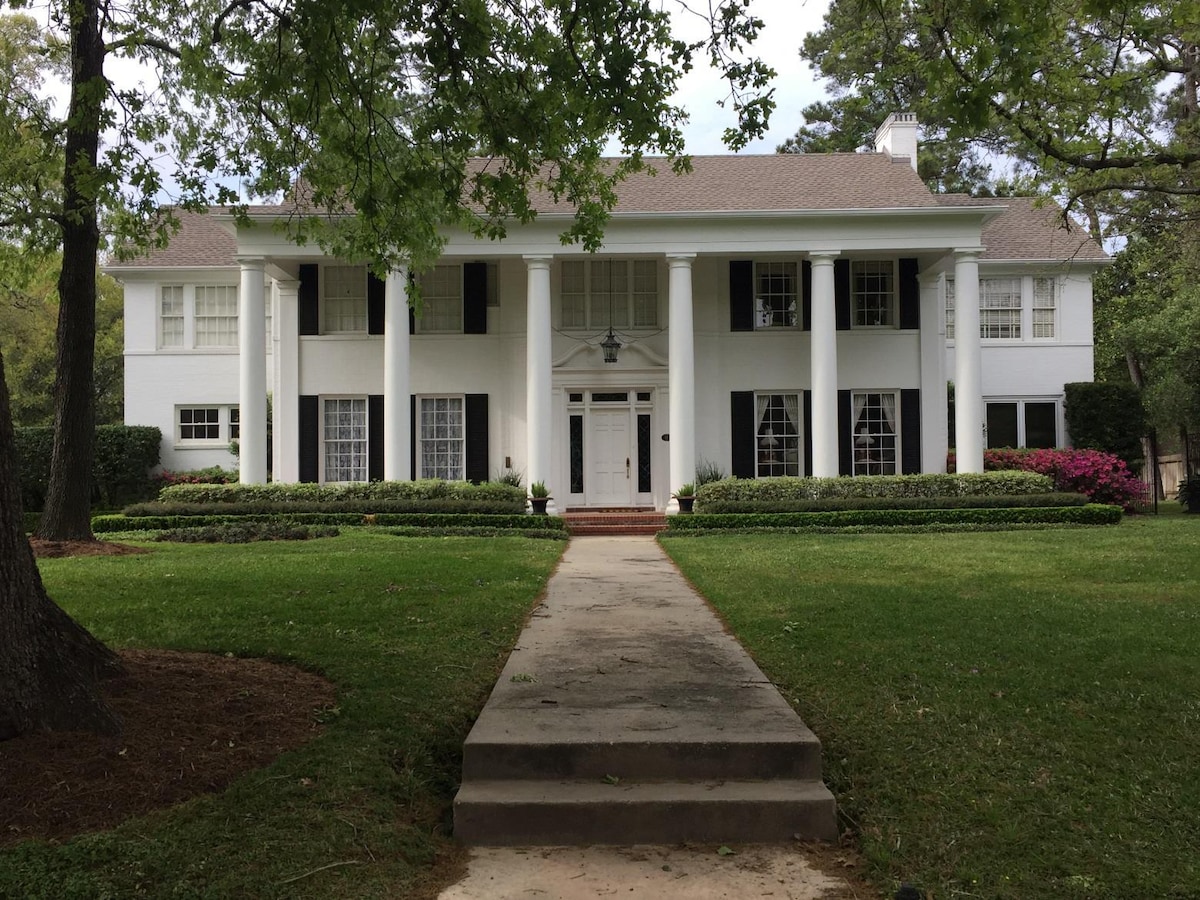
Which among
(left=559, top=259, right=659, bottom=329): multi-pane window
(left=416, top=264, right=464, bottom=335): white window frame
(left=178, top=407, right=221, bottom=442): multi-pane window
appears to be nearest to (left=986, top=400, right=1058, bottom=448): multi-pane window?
(left=559, top=259, right=659, bottom=329): multi-pane window

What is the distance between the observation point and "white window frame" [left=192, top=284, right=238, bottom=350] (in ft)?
85.8

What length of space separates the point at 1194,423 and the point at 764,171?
478 inches

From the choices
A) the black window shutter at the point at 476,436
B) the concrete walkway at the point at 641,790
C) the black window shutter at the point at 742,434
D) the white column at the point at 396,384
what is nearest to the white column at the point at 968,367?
the black window shutter at the point at 742,434

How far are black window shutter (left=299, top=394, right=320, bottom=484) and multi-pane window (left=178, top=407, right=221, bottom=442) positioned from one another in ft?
14.6

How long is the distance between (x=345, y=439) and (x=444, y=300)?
3938mm

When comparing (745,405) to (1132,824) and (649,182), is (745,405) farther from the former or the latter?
(1132,824)

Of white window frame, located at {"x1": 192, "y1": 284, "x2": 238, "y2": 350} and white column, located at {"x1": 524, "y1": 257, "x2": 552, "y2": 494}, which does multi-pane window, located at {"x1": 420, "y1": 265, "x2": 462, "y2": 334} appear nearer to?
white column, located at {"x1": 524, "y1": 257, "x2": 552, "y2": 494}

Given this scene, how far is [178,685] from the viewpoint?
5.96 metres

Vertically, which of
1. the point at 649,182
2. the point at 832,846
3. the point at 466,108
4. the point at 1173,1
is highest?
the point at 649,182

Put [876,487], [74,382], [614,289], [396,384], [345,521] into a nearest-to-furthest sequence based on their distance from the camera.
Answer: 1. [74,382]
2. [345,521]
3. [876,487]
4. [396,384]
5. [614,289]

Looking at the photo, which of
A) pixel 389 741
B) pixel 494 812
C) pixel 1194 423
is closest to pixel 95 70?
pixel 389 741

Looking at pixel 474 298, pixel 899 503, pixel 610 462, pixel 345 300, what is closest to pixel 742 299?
pixel 610 462

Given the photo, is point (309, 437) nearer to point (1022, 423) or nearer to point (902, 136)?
point (902, 136)

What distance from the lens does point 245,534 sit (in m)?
16.8
